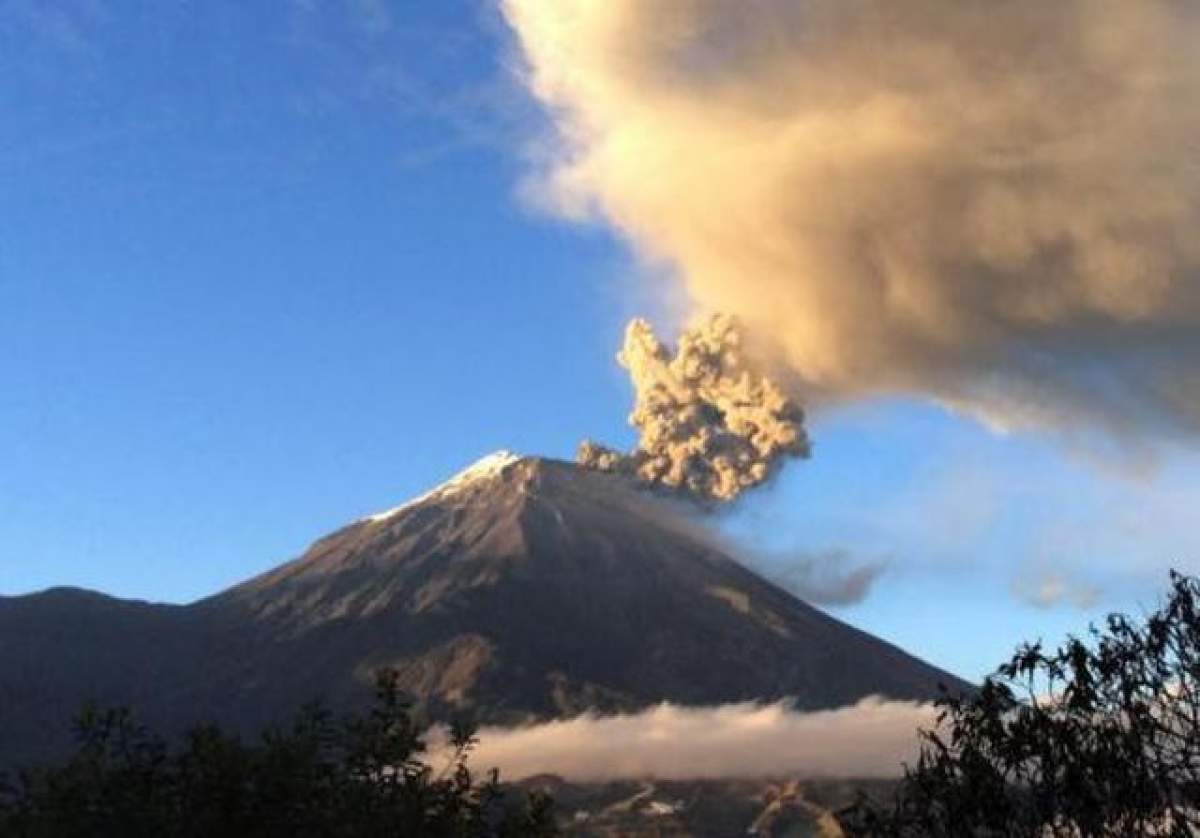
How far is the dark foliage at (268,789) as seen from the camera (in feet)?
81.4

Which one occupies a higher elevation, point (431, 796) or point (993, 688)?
point (993, 688)

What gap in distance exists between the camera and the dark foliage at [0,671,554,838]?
2481 cm

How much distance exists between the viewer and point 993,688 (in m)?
29.5

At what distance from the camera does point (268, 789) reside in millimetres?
25031

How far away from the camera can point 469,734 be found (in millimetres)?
28109

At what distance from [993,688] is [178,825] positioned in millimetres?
15256

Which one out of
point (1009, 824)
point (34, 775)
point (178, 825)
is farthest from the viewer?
point (1009, 824)

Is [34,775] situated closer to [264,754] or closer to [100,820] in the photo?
[100,820]

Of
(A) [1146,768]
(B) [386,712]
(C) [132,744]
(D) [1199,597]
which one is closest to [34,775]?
(C) [132,744]

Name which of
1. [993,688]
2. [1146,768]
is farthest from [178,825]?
[1146,768]

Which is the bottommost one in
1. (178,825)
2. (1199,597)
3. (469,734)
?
(178,825)

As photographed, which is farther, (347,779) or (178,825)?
(347,779)

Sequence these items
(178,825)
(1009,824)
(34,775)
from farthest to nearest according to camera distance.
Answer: (1009,824) → (34,775) → (178,825)

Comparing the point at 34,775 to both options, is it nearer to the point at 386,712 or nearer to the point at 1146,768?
the point at 386,712
